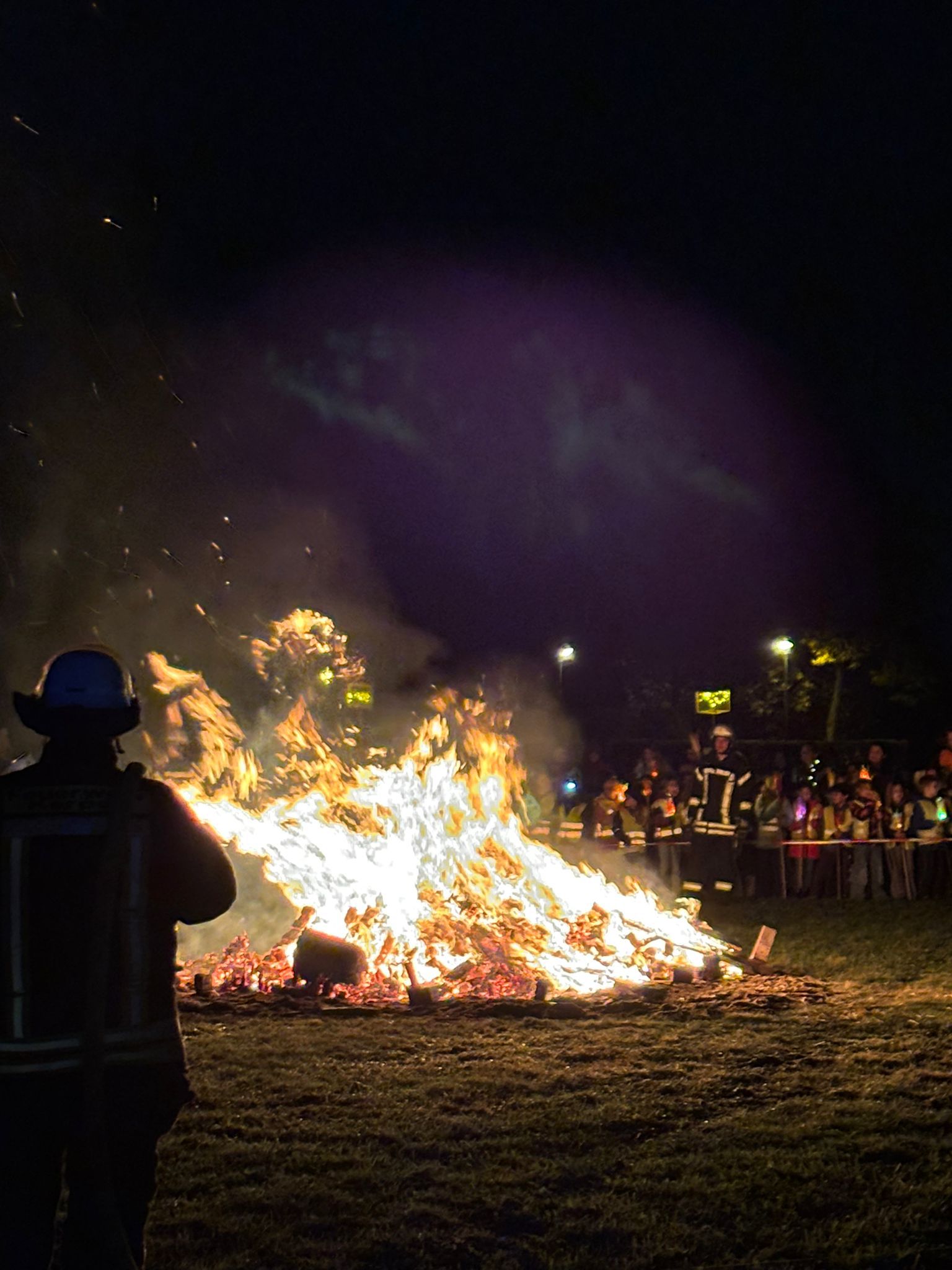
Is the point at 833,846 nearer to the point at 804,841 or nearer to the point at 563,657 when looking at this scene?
the point at 804,841

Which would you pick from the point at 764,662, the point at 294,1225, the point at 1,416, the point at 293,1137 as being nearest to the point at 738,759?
the point at 293,1137

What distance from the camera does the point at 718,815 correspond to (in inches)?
537

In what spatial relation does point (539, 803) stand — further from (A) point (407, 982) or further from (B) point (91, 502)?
(B) point (91, 502)

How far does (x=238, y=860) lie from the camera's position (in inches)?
439

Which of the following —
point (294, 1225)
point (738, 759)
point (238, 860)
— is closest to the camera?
point (294, 1225)

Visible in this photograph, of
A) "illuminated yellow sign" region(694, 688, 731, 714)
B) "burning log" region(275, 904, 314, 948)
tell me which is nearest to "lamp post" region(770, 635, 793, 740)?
"illuminated yellow sign" region(694, 688, 731, 714)

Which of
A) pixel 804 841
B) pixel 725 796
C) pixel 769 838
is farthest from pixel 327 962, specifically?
pixel 804 841

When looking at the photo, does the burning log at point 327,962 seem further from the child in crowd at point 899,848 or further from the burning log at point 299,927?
the child in crowd at point 899,848

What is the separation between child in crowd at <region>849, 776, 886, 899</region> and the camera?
595 inches

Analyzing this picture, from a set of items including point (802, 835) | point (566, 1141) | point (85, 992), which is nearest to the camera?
point (85, 992)

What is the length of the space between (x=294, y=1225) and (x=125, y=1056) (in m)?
1.96

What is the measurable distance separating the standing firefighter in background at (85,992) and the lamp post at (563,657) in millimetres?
36705

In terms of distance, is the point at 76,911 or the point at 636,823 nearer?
the point at 76,911

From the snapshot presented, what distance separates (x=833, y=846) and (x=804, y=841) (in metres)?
0.39
